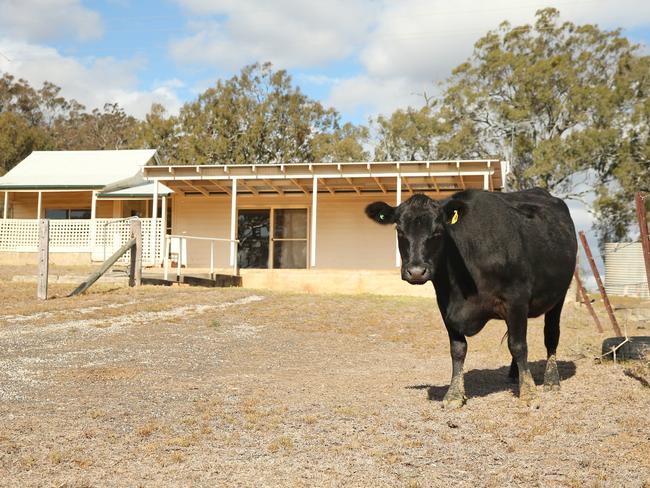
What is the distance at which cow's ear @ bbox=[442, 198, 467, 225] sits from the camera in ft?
19.2

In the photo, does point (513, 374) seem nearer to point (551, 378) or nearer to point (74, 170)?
point (551, 378)

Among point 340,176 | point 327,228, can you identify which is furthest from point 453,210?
point 327,228

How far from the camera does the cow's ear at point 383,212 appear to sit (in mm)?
6018

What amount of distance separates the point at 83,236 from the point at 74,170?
5369 millimetres

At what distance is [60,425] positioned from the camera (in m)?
5.16

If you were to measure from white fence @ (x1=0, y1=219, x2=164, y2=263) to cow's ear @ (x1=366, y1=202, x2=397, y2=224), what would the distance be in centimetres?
1679

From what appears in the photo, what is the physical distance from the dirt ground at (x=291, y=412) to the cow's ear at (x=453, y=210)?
1.54 meters

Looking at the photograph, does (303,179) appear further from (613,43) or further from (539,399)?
(613,43)

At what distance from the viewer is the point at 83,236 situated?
81.8 ft

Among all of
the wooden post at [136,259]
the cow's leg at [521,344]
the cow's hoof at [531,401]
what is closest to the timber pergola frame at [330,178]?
the wooden post at [136,259]

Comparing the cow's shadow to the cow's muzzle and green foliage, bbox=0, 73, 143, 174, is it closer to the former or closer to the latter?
the cow's muzzle

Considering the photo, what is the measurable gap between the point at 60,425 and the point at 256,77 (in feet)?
130

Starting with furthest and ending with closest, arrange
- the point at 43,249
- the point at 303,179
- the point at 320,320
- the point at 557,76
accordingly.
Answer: the point at 557,76
the point at 303,179
the point at 43,249
the point at 320,320

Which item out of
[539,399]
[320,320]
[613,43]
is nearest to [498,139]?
[613,43]
